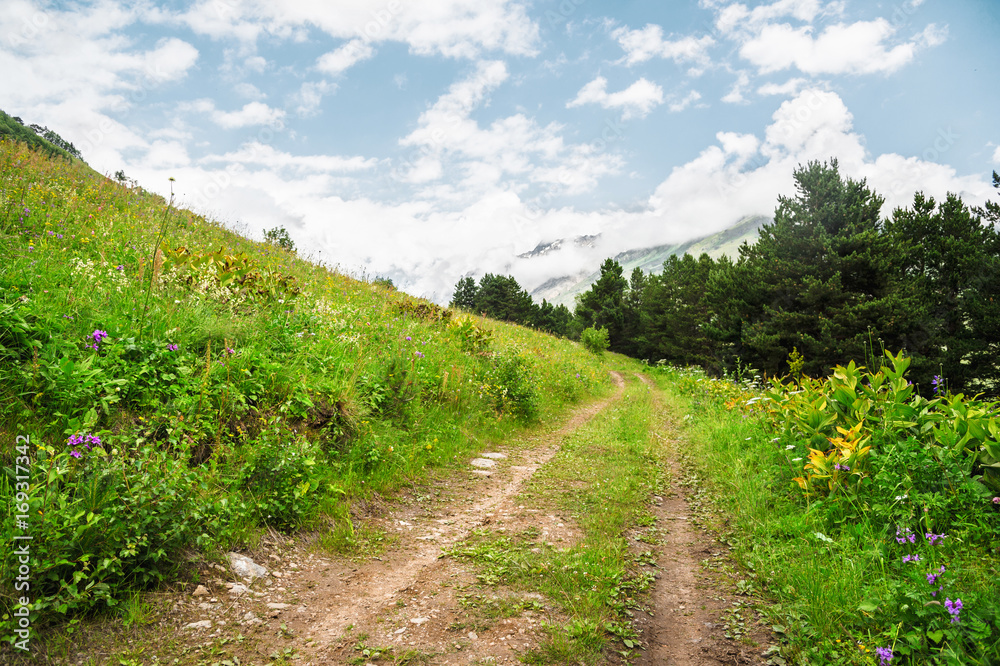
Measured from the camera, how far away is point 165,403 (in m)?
3.85

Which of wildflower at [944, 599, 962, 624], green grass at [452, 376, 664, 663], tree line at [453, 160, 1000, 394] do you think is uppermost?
tree line at [453, 160, 1000, 394]

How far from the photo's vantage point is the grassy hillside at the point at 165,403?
270cm

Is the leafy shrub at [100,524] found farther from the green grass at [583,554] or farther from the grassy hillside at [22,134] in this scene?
the grassy hillside at [22,134]

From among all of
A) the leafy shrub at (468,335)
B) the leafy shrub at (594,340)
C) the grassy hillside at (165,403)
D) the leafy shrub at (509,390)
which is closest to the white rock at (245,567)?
the grassy hillside at (165,403)

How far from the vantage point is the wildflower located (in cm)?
234

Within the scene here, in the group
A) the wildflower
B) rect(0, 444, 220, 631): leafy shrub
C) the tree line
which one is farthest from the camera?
the tree line

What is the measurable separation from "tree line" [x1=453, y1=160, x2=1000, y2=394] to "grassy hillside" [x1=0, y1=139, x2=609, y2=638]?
16.7m

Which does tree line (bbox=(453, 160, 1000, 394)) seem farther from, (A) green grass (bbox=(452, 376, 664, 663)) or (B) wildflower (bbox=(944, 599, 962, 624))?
(B) wildflower (bbox=(944, 599, 962, 624))

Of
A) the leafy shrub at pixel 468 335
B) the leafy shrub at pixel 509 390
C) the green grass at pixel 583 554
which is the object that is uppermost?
the leafy shrub at pixel 468 335

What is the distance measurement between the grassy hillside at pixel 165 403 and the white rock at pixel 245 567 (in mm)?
121

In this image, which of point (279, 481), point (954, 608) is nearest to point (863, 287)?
point (954, 608)

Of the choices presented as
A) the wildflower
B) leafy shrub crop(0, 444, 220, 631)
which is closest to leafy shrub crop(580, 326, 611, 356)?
the wildflower

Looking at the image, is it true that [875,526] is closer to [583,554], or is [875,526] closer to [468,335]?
[583,554]

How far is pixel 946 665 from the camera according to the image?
2.29 metres
